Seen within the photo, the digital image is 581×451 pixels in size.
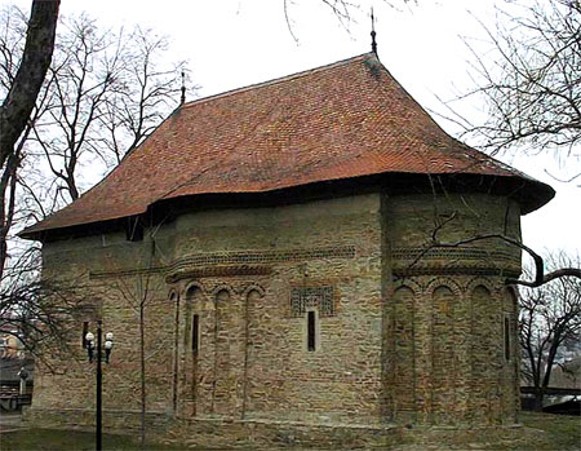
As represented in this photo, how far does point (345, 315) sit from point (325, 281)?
82cm

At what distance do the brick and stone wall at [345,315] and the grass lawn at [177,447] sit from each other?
616 millimetres

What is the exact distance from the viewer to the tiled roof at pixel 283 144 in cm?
1706

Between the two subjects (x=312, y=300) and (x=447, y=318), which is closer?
(x=447, y=318)

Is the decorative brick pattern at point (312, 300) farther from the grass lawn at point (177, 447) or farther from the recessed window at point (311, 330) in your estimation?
the grass lawn at point (177, 447)

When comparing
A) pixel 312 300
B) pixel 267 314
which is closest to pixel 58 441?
pixel 267 314

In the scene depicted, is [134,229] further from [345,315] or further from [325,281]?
[345,315]

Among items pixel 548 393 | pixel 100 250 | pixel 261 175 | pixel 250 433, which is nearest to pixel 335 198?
pixel 261 175

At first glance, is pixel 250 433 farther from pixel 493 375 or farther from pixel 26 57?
pixel 26 57

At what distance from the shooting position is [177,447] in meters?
17.2

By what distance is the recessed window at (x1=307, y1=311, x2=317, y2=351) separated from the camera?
16.8 metres

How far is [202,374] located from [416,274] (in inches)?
196

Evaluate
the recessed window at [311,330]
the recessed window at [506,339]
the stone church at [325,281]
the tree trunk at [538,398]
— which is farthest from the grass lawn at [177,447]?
the tree trunk at [538,398]

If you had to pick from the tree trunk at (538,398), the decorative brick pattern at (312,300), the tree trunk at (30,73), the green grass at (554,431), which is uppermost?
the tree trunk at (30,73)

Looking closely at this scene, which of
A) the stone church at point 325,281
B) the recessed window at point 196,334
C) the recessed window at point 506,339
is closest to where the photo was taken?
the stone church at point 325,281
